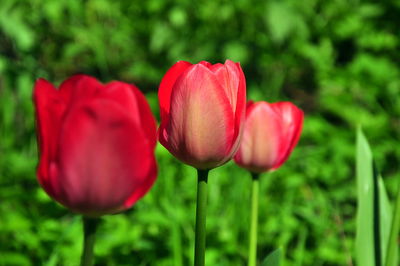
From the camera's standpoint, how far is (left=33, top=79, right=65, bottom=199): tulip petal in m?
0.48

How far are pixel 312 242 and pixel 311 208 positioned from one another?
5.8 inches

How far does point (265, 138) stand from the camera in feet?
Answer: 2.75

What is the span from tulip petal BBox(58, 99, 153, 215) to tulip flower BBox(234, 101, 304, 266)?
380mm

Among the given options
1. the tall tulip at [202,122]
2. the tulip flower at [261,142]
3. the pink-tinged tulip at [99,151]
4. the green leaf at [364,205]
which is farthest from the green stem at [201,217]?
the green leaf at [364,205]

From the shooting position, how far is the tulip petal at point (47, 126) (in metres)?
0.48

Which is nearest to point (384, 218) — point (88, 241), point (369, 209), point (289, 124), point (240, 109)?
point (369, 209)

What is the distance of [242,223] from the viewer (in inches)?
65.0

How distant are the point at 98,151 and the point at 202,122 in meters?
0.16

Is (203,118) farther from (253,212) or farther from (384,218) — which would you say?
(384,218)

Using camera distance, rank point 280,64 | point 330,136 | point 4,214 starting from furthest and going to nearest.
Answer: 1. point 280,64
2. point 330,136
3. point 4,214

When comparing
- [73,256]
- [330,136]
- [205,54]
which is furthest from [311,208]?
[205,54]

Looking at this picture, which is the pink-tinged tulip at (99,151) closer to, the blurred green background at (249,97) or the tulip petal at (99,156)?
the tulip petal at (99,156)

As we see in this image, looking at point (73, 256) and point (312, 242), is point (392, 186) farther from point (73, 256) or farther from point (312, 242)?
point (73, 256)

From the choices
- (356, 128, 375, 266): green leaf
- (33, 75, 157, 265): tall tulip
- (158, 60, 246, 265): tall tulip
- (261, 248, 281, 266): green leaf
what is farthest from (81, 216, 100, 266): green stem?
(356, 128, 375, 266): green leaf
